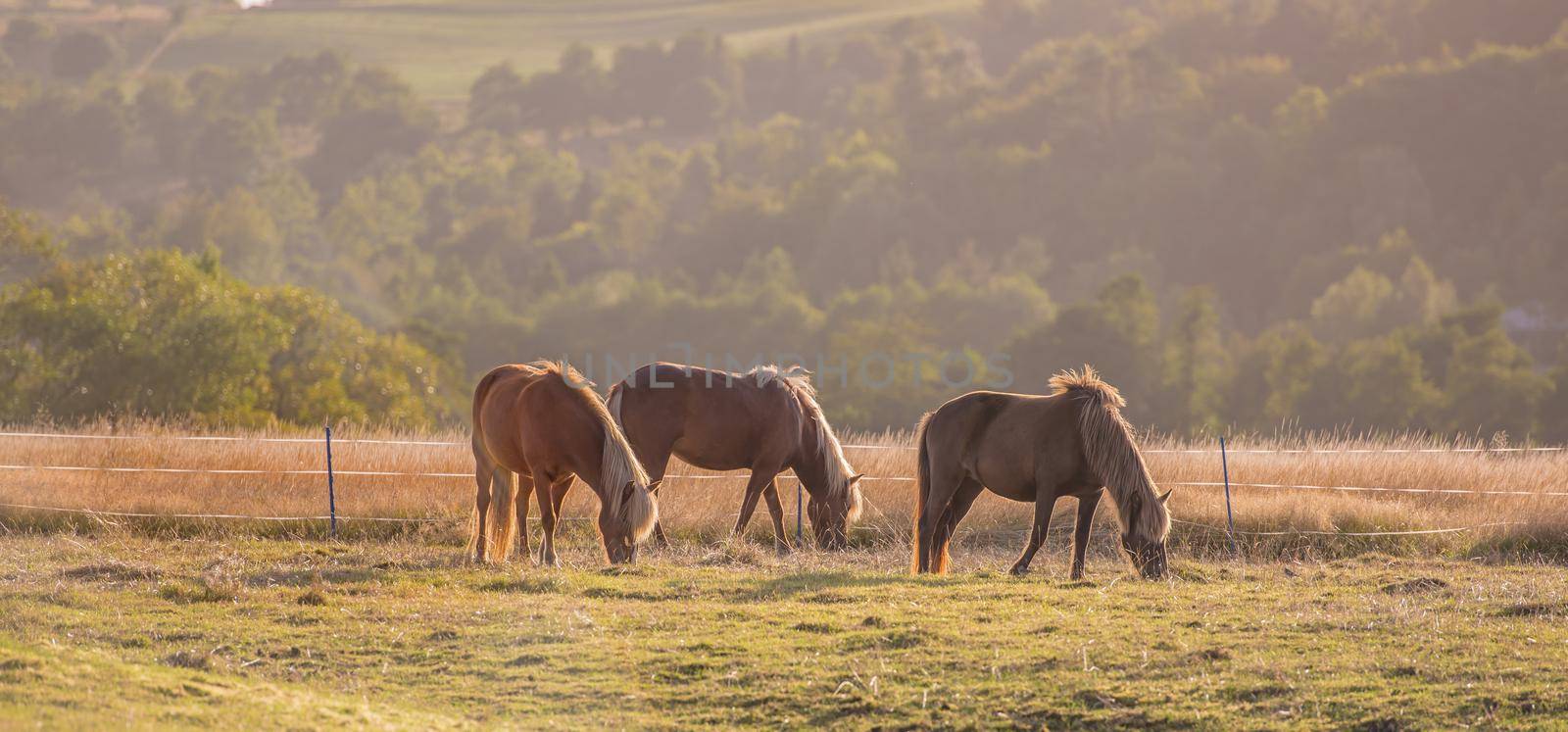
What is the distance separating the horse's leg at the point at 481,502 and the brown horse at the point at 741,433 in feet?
4.21

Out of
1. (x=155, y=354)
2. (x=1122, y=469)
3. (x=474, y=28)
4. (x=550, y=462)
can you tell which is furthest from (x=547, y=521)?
(x=474, y=28)

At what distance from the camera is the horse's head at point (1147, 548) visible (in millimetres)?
10070

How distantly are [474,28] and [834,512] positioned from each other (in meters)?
171

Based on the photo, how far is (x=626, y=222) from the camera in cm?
10550

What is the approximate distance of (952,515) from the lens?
1092 cm

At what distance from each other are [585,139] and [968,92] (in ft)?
151

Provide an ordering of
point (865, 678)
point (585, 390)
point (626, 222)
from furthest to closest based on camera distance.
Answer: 1. point (626, 222)
2. point (585, 390)
3. point (865, 678)

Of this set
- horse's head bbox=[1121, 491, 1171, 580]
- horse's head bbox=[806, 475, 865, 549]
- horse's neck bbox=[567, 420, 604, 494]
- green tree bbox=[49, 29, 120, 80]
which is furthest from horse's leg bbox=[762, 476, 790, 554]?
green tree bbox=[49, 29, 120, 80]

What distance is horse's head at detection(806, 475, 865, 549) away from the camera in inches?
502

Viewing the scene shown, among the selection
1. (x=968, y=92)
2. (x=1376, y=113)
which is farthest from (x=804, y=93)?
(x=1376, y=113)

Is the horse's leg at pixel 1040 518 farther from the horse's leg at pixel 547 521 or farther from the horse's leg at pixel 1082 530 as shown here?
the horse's leg at pixel 547 521

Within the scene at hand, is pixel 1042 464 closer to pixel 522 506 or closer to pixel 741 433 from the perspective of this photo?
pixel 741 433

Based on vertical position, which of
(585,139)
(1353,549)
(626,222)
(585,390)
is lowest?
(1353,549)

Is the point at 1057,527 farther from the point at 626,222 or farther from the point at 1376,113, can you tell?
the point at 626,222
